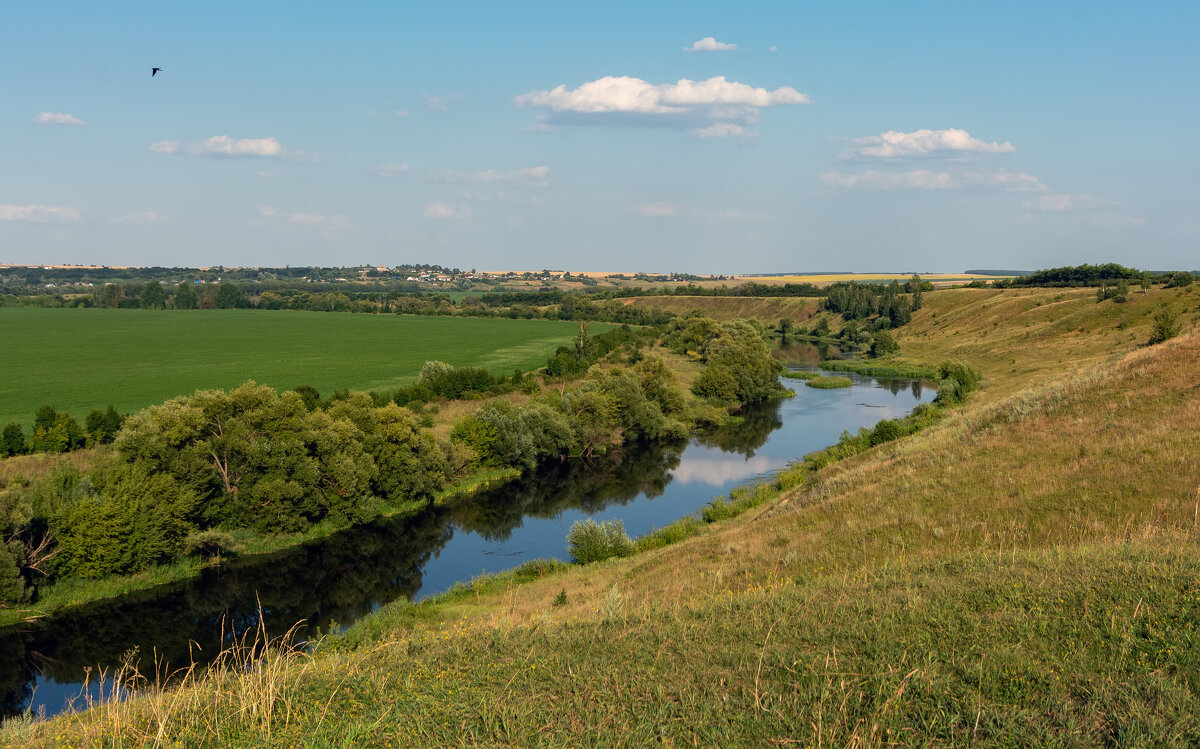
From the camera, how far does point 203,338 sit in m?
106

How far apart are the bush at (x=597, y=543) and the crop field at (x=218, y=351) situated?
37549mm

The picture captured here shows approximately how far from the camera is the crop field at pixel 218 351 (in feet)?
201

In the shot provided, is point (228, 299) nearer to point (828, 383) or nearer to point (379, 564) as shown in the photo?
point (828, 383)

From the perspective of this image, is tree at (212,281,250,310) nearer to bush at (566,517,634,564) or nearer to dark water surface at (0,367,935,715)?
dark water surface at (0,367,935,715)

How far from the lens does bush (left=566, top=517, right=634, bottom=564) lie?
98.3 feet

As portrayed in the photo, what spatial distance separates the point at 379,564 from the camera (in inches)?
1303

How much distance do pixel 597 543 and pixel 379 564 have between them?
10.7m

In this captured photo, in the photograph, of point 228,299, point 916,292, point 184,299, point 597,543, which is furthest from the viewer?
point 228,299

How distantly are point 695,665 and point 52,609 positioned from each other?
2917 cm

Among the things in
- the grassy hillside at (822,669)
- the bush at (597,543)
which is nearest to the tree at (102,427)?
the bush at (597,543)

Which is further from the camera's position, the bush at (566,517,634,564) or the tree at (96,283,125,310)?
the tree at (96,283,125,310)

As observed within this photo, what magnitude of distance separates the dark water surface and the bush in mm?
3295

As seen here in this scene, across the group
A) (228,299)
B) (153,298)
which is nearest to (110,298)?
(153,298)

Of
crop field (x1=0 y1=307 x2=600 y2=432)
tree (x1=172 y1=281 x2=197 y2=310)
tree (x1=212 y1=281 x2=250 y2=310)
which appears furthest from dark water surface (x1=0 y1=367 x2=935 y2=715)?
tree (x1=212 y1=281 x2=250 y2=310)
